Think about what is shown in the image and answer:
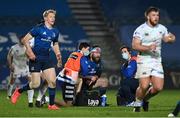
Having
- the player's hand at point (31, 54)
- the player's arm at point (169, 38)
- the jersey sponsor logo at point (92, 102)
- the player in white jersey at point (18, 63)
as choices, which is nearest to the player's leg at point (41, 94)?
the player's hand at point (31, 54)

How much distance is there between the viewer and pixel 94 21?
30750 millimetres

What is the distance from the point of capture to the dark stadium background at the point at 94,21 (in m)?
29.2

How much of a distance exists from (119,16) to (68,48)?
7.68 ft

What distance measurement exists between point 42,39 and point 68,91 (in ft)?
6.09

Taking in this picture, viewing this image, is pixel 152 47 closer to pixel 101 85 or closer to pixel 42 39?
pixel 42 39

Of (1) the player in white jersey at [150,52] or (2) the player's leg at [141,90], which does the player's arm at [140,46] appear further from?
(2) the player's leg at [141,90]

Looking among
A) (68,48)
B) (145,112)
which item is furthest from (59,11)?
(145,112)

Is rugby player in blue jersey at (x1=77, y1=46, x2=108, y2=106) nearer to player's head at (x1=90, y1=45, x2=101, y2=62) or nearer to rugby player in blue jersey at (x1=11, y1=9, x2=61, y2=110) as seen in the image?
player's head at (x1=90, y1=45, x2=101, y2=62)

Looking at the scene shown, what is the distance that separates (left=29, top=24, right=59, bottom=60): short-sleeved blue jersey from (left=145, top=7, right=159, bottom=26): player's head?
2665 millimetres

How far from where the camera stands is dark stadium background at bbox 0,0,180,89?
2922 centimetres

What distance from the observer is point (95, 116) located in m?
13.5

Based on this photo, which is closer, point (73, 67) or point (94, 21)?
point (73, 67)

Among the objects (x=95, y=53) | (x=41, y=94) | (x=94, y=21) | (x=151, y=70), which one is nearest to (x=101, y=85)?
(x=95, y=53)

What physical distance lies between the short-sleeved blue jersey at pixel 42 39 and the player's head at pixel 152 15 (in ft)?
8.74
